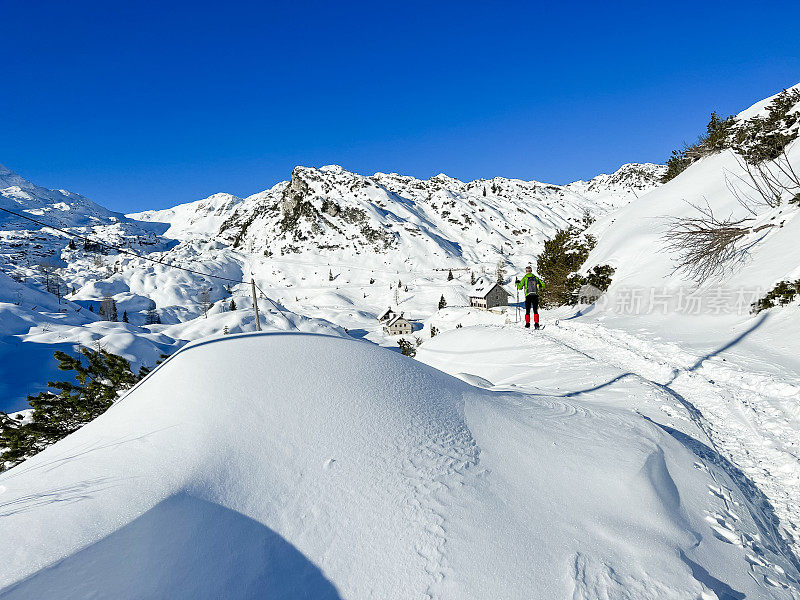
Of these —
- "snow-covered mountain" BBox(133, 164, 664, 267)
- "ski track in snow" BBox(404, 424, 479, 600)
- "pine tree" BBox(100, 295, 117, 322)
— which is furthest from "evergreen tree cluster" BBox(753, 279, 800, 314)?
"snow-covered mountain" BBox(133, 164, 664, 267)

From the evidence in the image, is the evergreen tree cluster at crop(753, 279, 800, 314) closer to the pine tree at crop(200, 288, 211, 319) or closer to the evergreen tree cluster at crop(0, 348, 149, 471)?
the evergreen tree cluster at crop(0, 348, 149, 471)

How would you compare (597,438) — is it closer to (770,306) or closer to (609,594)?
(609,594)

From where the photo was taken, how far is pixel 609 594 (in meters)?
2.54

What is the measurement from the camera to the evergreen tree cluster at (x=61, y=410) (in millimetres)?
8023

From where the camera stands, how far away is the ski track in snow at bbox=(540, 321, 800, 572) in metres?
3.69

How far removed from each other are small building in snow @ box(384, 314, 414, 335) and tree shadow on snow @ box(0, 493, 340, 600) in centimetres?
6782

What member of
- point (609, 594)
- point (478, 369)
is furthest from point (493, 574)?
point (478, 369)

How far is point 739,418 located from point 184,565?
294 inches

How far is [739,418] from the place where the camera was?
19.3 feet

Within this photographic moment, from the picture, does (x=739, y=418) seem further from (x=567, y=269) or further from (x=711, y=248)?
(x=567, y=269)

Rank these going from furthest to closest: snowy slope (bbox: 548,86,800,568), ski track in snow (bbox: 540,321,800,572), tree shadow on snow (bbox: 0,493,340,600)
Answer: snowy slope (bbox: 548,86,800,568) < ski track in snow (bbox: 540,321,800,572) < tree shadow on snow (bbox: 0,493,340,600)

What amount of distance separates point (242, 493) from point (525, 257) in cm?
14527

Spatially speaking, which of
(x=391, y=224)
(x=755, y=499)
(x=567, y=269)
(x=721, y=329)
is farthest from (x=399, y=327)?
(x=391, y=224)

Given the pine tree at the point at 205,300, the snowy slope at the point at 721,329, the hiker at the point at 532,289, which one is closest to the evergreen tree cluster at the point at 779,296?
the snowy slope at the point at 721,329
